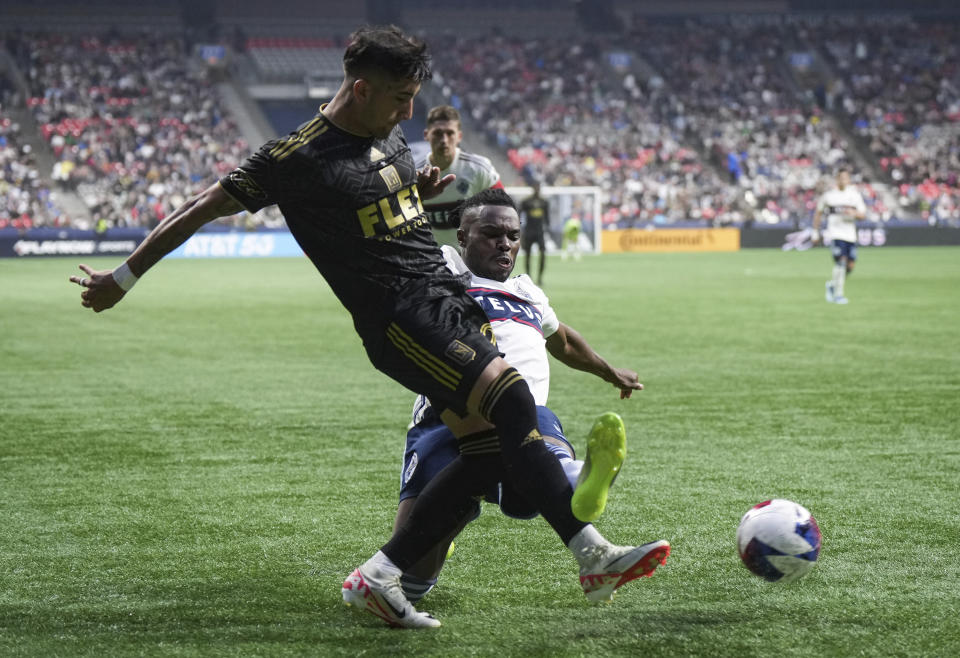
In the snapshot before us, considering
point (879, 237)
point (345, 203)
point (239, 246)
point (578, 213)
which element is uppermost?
point (345, 203)

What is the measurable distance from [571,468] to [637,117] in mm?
42951

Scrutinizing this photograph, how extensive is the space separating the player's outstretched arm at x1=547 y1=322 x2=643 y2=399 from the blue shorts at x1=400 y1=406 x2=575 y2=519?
39 cm

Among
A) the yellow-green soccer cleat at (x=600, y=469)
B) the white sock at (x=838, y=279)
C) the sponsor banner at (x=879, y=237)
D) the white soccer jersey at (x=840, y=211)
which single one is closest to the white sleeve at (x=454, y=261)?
the yellow-green soccer cleat at (x=600, y=469)

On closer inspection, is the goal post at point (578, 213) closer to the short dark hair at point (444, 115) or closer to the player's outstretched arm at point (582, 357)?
the short dark hair at point (444, 115)

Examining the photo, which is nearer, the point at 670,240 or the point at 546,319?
the point at 546,319

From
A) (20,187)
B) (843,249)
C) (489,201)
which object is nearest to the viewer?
(489,201)

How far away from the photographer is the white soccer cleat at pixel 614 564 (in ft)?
10.6

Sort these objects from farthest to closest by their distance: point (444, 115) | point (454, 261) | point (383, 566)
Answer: point (444, 115) → point (454, 261) → point (383, 566)

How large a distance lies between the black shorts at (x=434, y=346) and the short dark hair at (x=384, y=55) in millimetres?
654

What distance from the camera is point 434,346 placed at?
3449mm

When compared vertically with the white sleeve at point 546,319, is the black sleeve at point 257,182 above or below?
above

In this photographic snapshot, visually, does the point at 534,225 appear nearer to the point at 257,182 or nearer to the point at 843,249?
the point at 843,249

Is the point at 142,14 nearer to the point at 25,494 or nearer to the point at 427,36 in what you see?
the point at 427,36

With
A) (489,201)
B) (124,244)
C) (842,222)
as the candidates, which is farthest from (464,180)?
(124,244)
